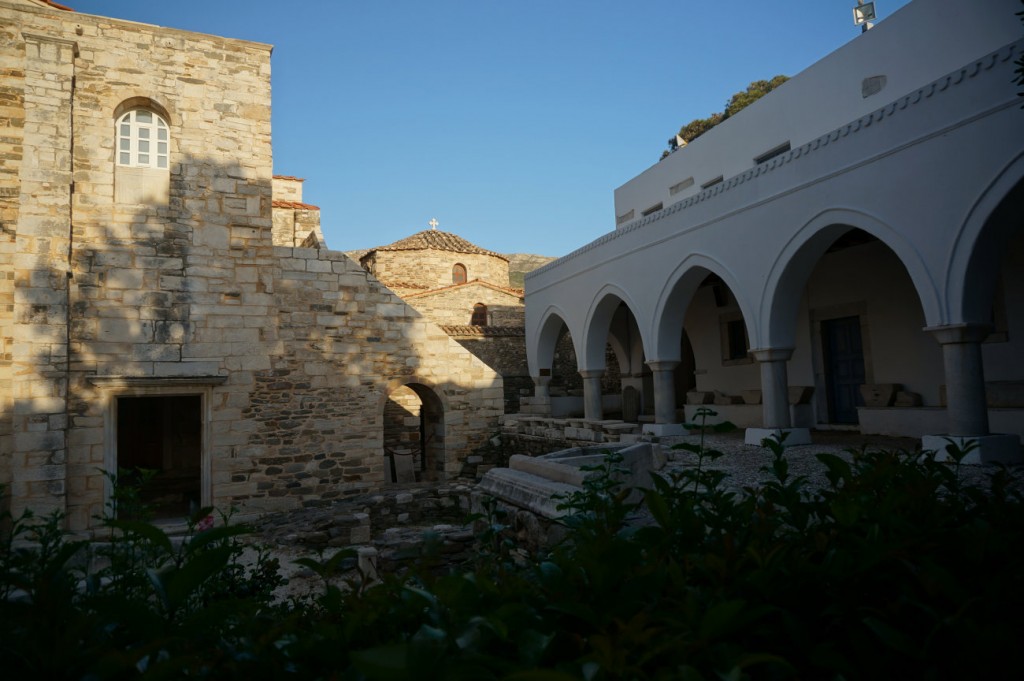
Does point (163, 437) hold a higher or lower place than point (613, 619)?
lower

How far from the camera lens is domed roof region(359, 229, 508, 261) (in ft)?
74.7

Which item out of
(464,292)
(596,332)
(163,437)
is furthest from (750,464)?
(464,292)

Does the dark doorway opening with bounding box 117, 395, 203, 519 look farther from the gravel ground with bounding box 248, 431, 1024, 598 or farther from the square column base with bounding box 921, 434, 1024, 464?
the square column base with bounding box 921, 434, 1024, 464

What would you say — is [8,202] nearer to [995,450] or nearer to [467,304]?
[995,450]

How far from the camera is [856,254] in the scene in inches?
409

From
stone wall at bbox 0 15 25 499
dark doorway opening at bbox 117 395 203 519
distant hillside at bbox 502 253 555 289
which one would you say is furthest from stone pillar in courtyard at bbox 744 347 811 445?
distant hillside at bbox 502 253 555 289

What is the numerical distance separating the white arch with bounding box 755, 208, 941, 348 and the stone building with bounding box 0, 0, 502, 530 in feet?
19.0

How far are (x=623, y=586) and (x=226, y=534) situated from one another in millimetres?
711

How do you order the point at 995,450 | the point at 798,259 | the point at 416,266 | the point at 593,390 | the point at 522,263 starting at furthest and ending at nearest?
the point at 522,263 < the point at 416,266 < the point at 593,390 < the point at 798,259 < the point at 995,450

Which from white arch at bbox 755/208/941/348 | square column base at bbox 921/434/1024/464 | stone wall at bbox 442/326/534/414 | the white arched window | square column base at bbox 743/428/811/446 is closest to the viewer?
square column base at bbox 921/434/1024/464

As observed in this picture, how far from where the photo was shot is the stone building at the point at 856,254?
6.34 metres

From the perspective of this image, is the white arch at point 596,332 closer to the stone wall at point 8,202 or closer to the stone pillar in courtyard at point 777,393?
the stone pillar in courtyard at point 777,393

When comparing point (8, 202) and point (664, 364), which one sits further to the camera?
point (664, 364)

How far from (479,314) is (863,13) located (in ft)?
42.9
